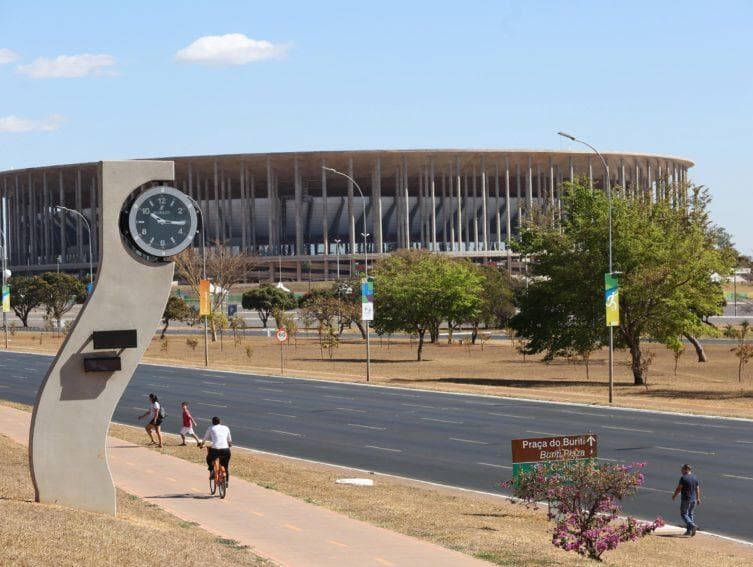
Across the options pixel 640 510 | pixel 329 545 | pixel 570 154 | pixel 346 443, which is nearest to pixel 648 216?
pixel 346 443

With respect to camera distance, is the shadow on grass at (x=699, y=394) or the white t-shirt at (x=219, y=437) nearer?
the white t-shirt at (x=219, y=437)

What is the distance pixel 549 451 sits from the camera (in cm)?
2269

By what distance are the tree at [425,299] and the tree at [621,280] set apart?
18.7 meters

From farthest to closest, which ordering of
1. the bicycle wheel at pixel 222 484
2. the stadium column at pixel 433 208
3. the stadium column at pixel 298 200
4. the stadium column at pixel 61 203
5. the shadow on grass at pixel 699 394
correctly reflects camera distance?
1. the stadium column at pixel 61 203
2. the stadium column at pixel 433 208
3. the stadium column at pixel 298 200
4. the shadow on grass at pixel 699 394
5. the bicycle wheel at pixel 222 484

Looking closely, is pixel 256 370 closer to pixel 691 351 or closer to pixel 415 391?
pixel 415 391

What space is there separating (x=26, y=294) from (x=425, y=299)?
57169mm

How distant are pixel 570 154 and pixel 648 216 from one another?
95.0 meters

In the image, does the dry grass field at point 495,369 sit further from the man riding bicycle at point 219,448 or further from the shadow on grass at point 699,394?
the man riding bicycle at point 219,448

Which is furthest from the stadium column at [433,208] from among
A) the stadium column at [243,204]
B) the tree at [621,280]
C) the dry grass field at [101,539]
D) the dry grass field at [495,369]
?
the dry grass field at [101,539]

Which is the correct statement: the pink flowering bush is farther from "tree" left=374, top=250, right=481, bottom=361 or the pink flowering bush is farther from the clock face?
"tree" left=374, top=250, right=481, bottom=361

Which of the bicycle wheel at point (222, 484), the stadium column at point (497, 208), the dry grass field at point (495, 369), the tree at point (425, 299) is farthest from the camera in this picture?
the stadium column at point (497, 208)

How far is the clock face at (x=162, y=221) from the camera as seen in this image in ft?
60.8

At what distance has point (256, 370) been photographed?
67.5 meters

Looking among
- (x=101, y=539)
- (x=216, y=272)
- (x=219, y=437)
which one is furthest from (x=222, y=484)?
(x=216, y=272)
